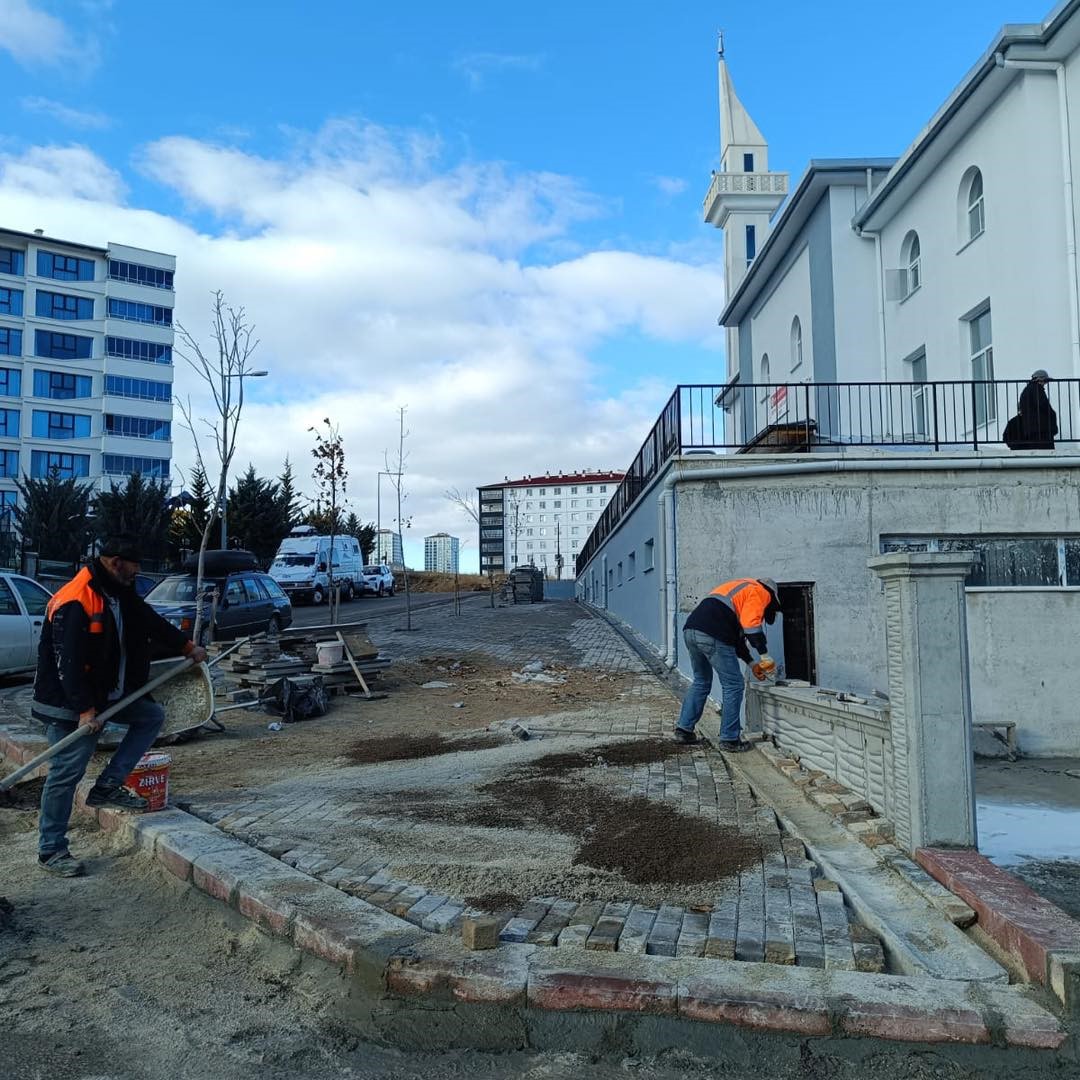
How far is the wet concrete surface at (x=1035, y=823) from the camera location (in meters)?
5.57

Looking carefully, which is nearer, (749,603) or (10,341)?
(749,603)

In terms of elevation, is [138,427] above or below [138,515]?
above

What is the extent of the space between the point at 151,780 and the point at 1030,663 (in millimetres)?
11172

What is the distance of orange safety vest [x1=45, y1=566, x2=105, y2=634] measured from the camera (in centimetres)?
506

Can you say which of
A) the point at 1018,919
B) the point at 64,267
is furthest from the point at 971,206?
the point at 64,267

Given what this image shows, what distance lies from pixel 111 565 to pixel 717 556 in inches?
337

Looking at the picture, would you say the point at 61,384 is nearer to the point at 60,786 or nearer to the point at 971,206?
the point at 971,206

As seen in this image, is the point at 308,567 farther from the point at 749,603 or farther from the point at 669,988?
the point at 669,988

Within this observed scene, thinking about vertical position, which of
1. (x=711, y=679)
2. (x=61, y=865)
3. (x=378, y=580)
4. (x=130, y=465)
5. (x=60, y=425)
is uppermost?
(x=60, y=425)

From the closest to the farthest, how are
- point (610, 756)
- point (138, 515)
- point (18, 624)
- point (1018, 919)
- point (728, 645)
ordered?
point (1018, 919), point (610, 756), point (728, 645), point (18, 624), point (138, 515)

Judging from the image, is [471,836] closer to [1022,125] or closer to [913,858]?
[913,858]

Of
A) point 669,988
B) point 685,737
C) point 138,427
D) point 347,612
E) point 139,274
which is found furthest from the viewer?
point 139,274

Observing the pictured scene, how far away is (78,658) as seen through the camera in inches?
197

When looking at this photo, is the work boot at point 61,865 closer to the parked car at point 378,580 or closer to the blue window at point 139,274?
the parked car at point 378,580
